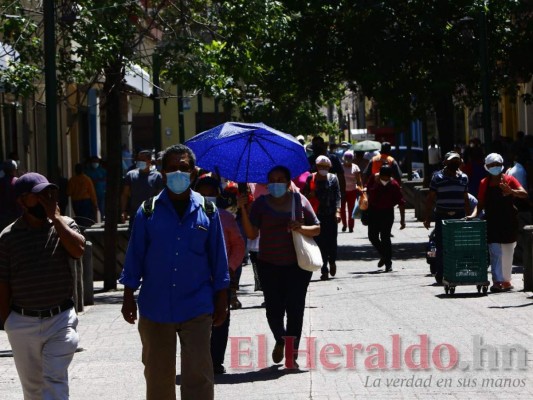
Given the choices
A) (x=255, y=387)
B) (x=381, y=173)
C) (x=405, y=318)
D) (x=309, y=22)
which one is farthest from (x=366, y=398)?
(x=309, y=22)

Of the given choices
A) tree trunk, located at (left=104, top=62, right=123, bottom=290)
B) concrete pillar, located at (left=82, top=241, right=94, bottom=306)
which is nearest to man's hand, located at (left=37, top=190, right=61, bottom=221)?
concrete pillar, located at (left=82, top=241, right=94, bottom=306)

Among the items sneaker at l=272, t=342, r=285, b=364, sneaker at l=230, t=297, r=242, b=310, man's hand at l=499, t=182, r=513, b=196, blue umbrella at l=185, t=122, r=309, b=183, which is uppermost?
blue umbrella at l=185, t=122, r=309, b=183

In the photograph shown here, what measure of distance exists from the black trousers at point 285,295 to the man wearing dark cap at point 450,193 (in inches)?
229

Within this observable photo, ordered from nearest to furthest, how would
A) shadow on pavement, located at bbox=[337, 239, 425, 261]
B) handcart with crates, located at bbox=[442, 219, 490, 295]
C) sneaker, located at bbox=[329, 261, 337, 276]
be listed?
handcart with crates, located at bbox=[442, 219, 490, 295]
sneaker, located at bbox=[329, 261, 337, 276]
shadow on pavement, located at bbox=[337, 239, 425, 261]

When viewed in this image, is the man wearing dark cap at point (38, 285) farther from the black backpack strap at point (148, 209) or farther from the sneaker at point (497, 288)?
the sneaker at point (497, 288)

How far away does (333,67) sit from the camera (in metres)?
26.7

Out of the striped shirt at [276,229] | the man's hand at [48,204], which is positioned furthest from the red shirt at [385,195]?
the man's hand at [48,204]

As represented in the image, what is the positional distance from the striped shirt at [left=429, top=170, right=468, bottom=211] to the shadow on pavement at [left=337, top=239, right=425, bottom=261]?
21.4 ft

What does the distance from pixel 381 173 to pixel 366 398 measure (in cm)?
1125

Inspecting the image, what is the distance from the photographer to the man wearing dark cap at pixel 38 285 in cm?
802

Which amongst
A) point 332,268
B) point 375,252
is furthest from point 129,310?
point 375,252

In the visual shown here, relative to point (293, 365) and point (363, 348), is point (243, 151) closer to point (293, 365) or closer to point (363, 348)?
point (363, 348)

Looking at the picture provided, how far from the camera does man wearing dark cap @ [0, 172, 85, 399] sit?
8.02 meters

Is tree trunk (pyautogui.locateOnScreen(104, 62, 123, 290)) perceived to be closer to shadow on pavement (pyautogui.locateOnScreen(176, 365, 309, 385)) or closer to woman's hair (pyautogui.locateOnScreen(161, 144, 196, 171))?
shadow on pavement (pyautogui.locateOnScreen(176, 365, 309, 385))
